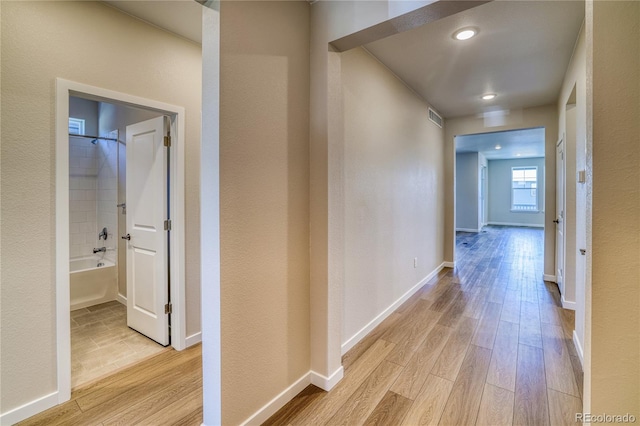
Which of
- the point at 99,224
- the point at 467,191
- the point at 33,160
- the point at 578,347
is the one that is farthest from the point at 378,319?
the point at 467,191

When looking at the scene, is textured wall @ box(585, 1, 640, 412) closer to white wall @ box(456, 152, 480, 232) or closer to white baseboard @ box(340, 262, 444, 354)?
white baseboard @ box(340, 262, 444, 354)

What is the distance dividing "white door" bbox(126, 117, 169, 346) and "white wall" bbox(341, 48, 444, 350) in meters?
1.63

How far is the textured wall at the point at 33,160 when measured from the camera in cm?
167

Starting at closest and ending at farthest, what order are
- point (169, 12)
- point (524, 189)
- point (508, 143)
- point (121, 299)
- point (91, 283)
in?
point (169, 12)
point (91, 283)
point (121, 299)
point (508, 143)
point (524, 189)

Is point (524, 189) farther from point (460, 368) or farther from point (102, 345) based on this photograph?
point (102, 345)

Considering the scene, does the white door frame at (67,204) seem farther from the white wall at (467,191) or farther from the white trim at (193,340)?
the white wall at (467,191)

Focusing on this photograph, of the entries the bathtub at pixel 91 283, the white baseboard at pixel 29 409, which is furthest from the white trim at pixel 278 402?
the bathtub at pixel 91 283

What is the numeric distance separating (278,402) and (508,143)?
29.2ft

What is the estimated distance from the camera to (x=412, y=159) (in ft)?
12.3

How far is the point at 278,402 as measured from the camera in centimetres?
177

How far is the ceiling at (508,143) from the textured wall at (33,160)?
5.98m

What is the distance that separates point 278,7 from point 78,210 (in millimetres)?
3974

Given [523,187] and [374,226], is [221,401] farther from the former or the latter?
[523,187]

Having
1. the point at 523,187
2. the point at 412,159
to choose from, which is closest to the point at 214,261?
the point at 412,159
